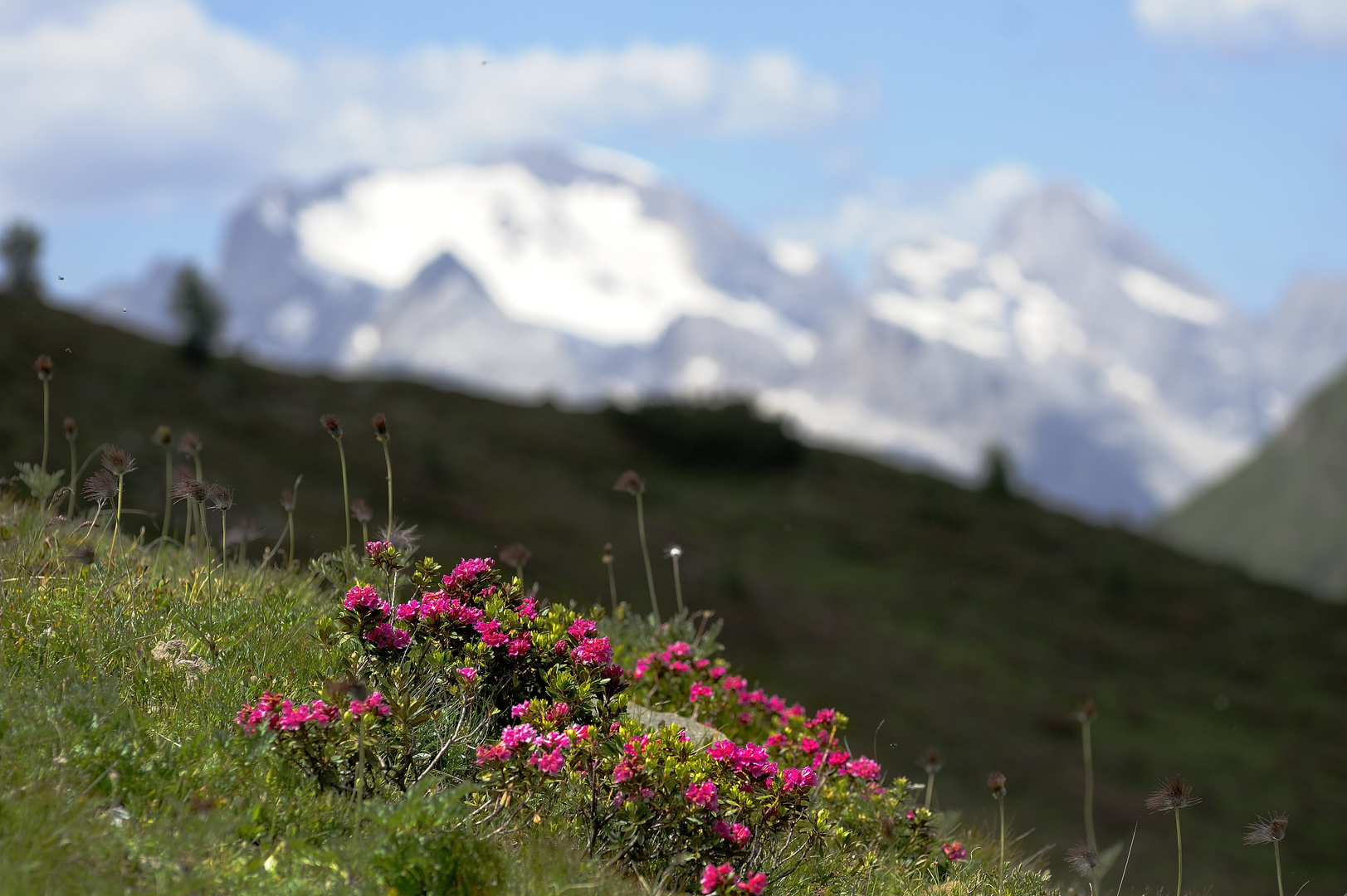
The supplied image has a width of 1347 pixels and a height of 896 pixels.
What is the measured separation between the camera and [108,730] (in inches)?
165

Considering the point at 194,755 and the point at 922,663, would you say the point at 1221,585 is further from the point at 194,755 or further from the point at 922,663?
the point at 194,755

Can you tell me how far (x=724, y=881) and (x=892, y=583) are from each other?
34826 mm

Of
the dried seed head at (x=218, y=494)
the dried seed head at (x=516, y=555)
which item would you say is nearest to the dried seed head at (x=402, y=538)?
the dried seed head at (x=516, y=555)

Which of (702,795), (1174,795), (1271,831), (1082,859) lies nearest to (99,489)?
(702,795)

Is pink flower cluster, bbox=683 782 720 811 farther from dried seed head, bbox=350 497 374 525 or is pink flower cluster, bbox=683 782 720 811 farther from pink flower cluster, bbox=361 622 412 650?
dried seed head, bbox=350 497 374 525

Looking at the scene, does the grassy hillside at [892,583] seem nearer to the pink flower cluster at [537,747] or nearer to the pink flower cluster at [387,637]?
the pink flower cluster at [387,637]

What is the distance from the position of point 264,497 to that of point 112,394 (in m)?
9.13

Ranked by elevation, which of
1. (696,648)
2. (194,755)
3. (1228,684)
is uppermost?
(194,755)

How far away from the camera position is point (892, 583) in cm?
3772

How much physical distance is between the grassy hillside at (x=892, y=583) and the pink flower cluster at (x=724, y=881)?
66.2 ft

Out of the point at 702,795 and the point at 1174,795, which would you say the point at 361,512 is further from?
the point at 1174,795

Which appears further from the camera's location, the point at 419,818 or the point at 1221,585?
the point at 1221,585

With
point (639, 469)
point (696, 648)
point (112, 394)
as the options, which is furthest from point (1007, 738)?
point (112, 394)

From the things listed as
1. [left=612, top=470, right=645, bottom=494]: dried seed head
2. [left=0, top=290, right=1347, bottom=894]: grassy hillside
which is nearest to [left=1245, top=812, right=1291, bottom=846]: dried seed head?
[left=612, top=470, right=645, bottom=494]: dried seed head
